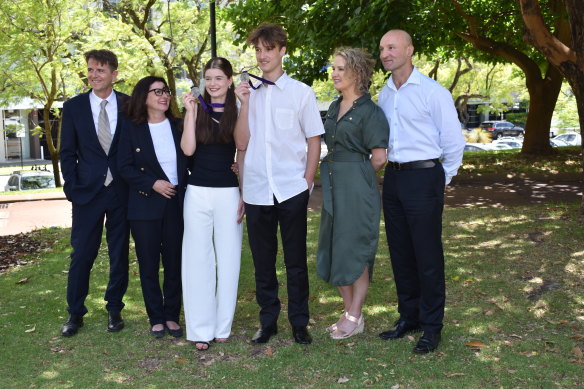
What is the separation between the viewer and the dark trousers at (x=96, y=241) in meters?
5.47

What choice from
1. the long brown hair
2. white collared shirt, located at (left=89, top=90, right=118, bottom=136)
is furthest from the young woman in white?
white collared shirt, located at (left=89, top=90, right=118, bottom=136)

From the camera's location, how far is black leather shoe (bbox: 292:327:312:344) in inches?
207

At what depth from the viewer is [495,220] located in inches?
413

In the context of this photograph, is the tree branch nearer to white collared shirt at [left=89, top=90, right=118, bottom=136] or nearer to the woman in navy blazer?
the woman in navy blazer

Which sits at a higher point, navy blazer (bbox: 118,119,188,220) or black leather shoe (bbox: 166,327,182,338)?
navy blazer (bbox: 118,119,188,220)

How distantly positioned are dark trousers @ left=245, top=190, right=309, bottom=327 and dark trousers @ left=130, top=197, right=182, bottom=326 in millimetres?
612

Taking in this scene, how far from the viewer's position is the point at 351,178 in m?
5.07

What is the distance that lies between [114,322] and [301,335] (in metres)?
1.60

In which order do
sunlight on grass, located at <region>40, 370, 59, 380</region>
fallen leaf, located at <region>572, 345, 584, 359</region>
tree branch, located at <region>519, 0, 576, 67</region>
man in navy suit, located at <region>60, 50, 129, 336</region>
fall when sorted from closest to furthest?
sunlight on grass, located at <region>40, 370, 59, 380</region> < fallen leaf, located at <region>572, 345, 584, 359</region> < man in navy suit, located at <region>60, 50, 129, 336</region> < tree branch, located at <region>519, 0, 576, 67</region>

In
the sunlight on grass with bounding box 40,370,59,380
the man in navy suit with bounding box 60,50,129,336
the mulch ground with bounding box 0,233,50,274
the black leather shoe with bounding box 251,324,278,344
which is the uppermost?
the man in navy suit with bounding box 60,50,129,336

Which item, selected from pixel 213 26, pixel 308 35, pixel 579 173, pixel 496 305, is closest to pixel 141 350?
pixel 496 305

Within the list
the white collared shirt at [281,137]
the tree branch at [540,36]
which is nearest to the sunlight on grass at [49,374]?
the white collared shirt at [281,137]

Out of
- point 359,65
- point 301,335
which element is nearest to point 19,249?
point 301,335

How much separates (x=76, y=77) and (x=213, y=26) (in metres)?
10.4
